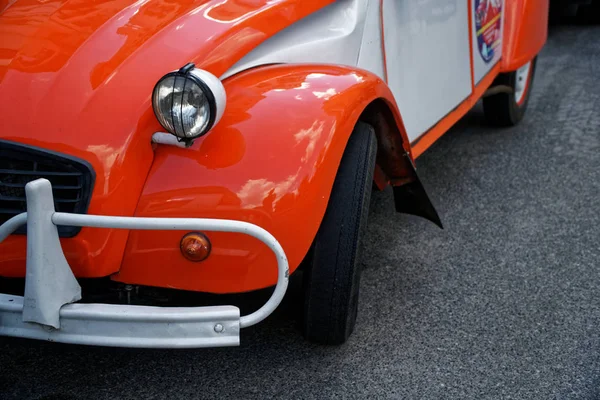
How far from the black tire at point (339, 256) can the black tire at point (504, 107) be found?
2527mm

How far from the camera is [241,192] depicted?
6.23 feet

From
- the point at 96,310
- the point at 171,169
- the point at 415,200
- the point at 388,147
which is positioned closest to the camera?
the point at 96,310

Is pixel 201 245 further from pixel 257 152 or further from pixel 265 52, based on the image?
pixel 265 52

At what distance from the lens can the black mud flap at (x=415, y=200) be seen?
8.96 ft

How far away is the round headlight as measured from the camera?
1.88 metres

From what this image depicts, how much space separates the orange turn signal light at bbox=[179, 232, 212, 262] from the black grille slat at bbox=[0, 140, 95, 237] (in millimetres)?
273

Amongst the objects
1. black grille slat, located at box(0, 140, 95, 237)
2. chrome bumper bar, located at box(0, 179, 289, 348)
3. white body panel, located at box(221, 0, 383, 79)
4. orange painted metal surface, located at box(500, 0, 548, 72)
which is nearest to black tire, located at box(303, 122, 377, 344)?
chrome bumper bar, located at box(0, 179, 289, 348)

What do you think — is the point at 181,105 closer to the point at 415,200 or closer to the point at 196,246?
the point at 196,246

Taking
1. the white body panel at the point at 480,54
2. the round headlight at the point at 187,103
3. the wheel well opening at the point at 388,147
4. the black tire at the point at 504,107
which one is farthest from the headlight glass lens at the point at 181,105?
the black tire at the point at 504,107

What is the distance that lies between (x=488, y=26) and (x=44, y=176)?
2.68m

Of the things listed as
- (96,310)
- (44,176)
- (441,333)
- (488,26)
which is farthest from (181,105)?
(488,26)

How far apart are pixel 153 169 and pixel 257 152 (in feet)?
0.94

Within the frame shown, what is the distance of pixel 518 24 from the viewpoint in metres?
4.09

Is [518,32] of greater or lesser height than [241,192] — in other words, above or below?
below
